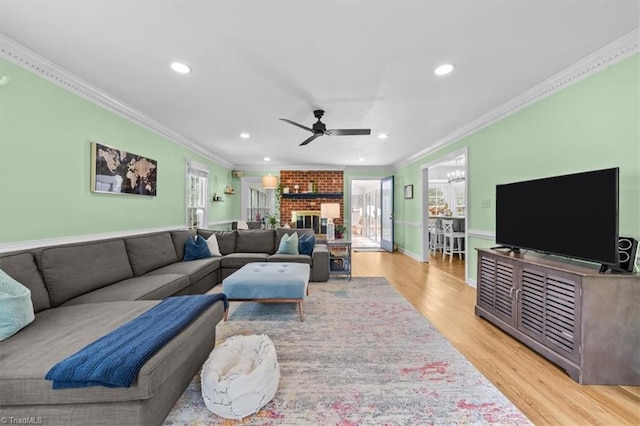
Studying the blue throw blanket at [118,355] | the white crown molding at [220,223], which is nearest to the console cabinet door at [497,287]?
the blue throw blanket at [118,355]

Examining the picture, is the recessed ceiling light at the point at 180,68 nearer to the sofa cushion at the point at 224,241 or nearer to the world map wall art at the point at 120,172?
the world map wall art at the point at 120,172

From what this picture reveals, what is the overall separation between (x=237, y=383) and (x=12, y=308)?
141 centimetres

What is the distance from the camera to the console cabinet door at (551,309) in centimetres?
193

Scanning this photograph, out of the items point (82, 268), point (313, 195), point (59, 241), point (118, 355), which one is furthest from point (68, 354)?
point (313, 195)

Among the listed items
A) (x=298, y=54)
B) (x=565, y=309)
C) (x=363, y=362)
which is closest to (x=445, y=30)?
(x=298, y=54)

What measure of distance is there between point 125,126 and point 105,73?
1010 millimetres

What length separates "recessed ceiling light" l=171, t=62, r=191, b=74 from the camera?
2420 mm

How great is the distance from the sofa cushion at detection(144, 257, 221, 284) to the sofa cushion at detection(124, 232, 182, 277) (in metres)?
0.09

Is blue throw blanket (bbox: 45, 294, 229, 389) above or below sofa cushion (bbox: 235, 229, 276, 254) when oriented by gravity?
below

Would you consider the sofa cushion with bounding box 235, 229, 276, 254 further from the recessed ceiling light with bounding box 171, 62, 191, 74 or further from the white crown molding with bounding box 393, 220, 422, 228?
the white crown molding with bounding box 393, 220, 422, 228

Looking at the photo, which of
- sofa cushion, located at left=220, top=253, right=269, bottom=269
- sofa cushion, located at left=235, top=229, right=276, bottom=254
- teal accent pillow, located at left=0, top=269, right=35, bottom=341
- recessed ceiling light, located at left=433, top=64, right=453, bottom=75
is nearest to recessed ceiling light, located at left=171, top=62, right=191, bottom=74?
teal accent pillow, located at left=0, top=269, right=35, bottom=341

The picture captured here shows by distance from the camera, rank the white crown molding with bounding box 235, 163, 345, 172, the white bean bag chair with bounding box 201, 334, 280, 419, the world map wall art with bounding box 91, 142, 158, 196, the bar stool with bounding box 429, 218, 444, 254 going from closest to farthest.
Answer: the white bean bag chair with bounding box 201, 334, 280, 419 → the world map wall art with bounding box 91, 142, 158, 196 → the bar stool with bounding box 429, 218, 444, 254 → the white crown molding with bounding box 235, 163, 345, 172

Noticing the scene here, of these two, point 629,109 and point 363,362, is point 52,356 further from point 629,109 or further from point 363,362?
point 629,109

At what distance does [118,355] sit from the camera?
1.28 metres
